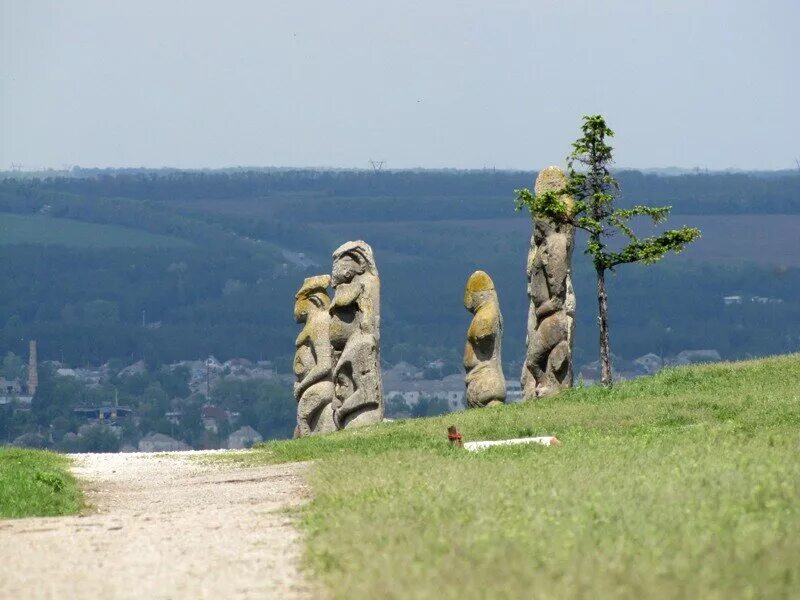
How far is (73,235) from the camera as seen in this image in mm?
193375

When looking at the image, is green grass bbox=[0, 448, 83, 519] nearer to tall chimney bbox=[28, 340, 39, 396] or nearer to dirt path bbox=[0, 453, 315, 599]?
dirt path bbox=[0, 453, 315, 599]

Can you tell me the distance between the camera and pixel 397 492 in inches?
708

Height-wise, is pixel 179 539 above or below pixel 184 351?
above

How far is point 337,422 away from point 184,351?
418 ft

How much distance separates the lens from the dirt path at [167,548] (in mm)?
13883

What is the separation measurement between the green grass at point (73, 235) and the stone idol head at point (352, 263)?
156171 mm

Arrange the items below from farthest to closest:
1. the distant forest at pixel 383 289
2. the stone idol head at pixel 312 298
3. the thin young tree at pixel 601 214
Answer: the distant forest at pixel 383 289, the stone idol head at pixel 312 298, the thin young tree at pixel 601 214

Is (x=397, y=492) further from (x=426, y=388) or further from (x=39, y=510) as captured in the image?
(x=426, y=388)

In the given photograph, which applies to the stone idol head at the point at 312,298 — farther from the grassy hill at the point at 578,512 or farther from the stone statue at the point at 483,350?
the grassy hill at the point at 578,512

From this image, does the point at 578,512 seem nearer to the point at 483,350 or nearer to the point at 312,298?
the point at 483,350

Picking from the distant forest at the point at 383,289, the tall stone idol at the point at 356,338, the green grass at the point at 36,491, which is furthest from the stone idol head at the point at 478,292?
the distant forest at the point at 383,289

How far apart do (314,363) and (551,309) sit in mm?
6029

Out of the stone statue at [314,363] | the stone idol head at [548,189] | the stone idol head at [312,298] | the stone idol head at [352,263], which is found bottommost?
the stone statue at [314,363]

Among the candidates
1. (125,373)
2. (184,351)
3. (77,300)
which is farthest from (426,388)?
(77,300)
